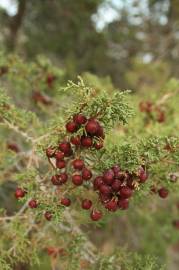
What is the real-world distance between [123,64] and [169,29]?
56.4 inches

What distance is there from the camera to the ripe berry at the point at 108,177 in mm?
2281

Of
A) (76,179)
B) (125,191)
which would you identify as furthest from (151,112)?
(125,191)

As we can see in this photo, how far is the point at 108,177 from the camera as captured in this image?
2279 millimetres

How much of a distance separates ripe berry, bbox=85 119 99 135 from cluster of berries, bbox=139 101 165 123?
76.1 inches

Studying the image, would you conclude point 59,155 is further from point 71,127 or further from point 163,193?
point 163,193

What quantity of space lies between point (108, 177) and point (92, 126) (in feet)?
0.88

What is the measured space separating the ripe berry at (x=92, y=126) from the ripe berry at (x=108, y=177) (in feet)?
0.71

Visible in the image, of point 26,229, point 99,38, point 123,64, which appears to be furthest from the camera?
point 123,64

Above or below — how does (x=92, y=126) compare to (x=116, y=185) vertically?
above

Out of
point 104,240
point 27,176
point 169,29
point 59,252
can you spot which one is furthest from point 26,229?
point 169,29

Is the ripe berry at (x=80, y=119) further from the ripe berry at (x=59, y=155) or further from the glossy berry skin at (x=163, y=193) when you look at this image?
the glossy berry skin at (x=163, y=193)

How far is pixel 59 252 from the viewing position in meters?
3.24

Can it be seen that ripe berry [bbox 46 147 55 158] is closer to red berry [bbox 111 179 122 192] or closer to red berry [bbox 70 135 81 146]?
red berry [bbox 70 135 81 146]

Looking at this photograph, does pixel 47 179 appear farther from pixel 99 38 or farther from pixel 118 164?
pixel 99 38
